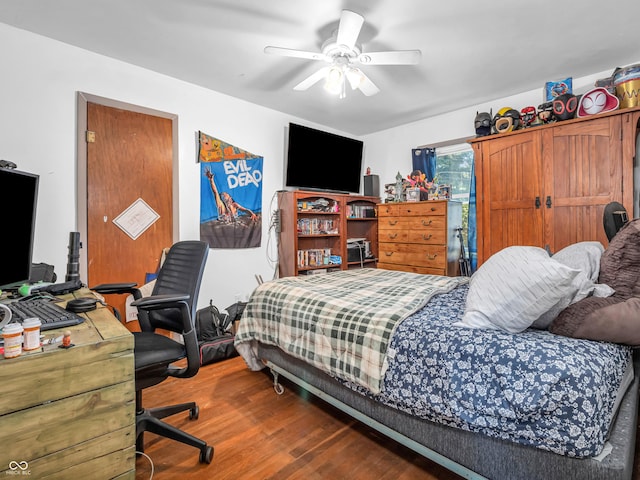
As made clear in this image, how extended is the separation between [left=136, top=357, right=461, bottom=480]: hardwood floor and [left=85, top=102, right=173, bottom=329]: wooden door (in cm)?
111

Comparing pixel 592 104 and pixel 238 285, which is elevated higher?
pixel 592 104

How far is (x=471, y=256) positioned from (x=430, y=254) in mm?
584

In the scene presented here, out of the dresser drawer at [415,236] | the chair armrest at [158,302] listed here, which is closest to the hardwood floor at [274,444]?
the chair armrest at [158,302]

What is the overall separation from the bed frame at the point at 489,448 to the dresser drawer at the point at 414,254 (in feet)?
6.32

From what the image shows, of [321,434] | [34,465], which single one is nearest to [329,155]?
[321,434]

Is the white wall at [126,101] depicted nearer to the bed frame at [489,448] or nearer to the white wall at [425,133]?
the white wall at [425,133]

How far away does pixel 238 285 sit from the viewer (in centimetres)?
351

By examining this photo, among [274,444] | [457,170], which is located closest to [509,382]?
[274,444]

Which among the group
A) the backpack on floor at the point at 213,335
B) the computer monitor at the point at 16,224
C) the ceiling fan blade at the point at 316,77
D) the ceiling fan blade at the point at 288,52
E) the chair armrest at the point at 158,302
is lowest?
the backpack on floor at the point at 213,335

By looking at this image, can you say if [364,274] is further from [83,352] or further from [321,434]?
[83,352]

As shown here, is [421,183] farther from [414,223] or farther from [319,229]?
[319,229]

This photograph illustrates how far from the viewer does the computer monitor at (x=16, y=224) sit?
1246mm

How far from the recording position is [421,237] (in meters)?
3.63

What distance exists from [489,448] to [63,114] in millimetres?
3303
